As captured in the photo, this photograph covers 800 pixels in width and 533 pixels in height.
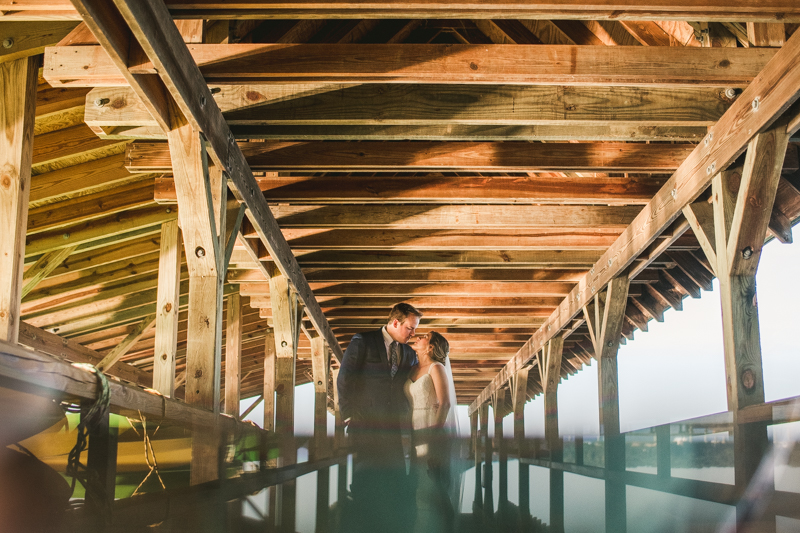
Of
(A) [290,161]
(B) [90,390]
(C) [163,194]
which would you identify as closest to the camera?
(B) [90,390]

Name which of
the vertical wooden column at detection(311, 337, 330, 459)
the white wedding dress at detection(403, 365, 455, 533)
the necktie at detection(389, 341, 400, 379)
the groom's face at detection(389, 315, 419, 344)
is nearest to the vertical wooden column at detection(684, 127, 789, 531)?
the white wedding dress at detection(403, 365, 455, 533)

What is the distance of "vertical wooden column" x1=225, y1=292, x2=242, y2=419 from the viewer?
33.0 feet

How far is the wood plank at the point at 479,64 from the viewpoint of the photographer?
368 centimetres

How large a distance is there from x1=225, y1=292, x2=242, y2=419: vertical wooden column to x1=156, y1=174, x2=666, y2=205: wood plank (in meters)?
4.77

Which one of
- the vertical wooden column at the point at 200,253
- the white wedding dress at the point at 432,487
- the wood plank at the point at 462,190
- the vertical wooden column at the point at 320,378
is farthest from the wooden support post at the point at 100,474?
the vertical wooden column at the point at 320,378

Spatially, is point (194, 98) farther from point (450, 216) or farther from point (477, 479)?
point (450, 216)

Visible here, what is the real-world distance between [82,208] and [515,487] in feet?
19.1

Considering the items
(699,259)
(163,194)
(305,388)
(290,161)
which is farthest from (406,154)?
(305,388)

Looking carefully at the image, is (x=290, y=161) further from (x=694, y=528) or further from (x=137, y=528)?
(x=694, y=528)

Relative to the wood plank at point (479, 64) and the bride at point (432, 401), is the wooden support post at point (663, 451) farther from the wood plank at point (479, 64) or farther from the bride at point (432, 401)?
the wood plank at point (479, 64)

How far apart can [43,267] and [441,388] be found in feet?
15.6

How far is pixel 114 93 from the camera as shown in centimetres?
386

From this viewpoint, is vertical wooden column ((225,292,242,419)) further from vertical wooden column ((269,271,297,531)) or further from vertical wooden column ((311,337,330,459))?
vertical wooden column ((269,271,297,531))

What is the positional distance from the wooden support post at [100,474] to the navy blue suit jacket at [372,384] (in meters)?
2.86
